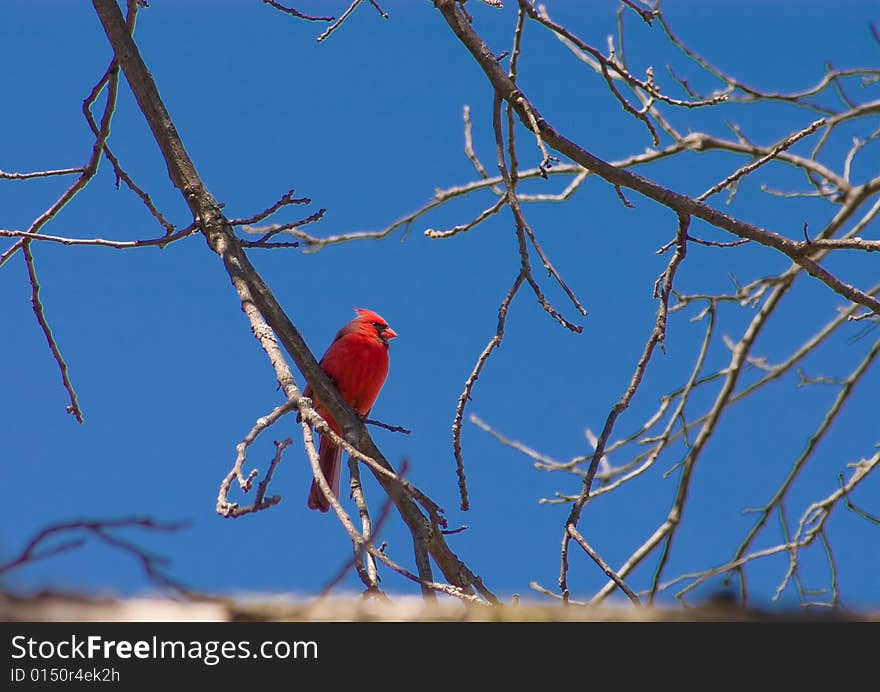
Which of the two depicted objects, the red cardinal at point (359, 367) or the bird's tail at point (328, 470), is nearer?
the bird's tail at point (328, 470)

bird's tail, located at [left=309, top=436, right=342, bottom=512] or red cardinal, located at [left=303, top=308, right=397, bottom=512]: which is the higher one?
red cardinal, located at [left=303, top=308, right=397, bottom=512]

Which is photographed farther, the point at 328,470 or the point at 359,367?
the point at 359,367

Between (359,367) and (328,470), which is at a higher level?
(359,367)

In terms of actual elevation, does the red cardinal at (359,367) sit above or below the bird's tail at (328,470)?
above

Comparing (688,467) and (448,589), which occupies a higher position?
(688,467)

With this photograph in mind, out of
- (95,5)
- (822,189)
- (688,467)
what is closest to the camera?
(95,5)

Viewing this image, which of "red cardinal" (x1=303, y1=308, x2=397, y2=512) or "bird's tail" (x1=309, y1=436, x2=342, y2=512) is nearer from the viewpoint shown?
"bird's tail" (x1=309, y1=436, x2=342, y2=512)
